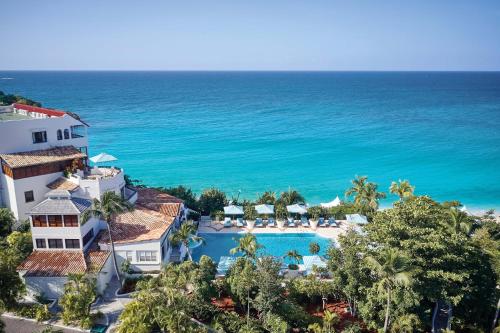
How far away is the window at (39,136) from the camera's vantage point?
34.7 meters

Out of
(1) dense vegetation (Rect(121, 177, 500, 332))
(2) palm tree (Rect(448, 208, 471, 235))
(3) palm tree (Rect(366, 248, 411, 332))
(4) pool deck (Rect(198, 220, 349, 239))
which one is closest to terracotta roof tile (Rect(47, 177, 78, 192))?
(1) dense vegetation (Rect(121, 177, 500, 332))

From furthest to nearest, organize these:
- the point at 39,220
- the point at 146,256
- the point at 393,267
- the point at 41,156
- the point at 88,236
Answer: the point at 41,156, the point at 88,236, the point at 146,256, the point at 39,220, the point at 393,267

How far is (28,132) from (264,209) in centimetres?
2279

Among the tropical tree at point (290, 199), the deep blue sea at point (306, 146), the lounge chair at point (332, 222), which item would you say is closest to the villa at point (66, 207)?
the tropical tree at point (290, 199)

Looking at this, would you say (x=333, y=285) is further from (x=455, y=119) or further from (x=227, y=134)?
(x=455, y=119)

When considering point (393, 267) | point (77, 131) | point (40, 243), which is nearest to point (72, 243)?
point (40, 243)

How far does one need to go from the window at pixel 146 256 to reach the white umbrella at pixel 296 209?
636 inches

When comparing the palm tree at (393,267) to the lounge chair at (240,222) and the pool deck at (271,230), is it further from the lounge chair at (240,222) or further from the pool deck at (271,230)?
the lounge chair at (240,222)

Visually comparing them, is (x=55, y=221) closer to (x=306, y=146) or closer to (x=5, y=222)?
(x=5, y=222)

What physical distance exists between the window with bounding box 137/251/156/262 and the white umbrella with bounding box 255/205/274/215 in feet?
47.0

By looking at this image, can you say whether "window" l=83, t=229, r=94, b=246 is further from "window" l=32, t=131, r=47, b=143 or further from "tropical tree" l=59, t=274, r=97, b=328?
"window" l=32, t=131, r=47, b=143

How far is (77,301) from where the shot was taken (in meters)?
24.0

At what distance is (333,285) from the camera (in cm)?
2619

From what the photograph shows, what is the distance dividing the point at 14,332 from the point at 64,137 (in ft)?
60.6
